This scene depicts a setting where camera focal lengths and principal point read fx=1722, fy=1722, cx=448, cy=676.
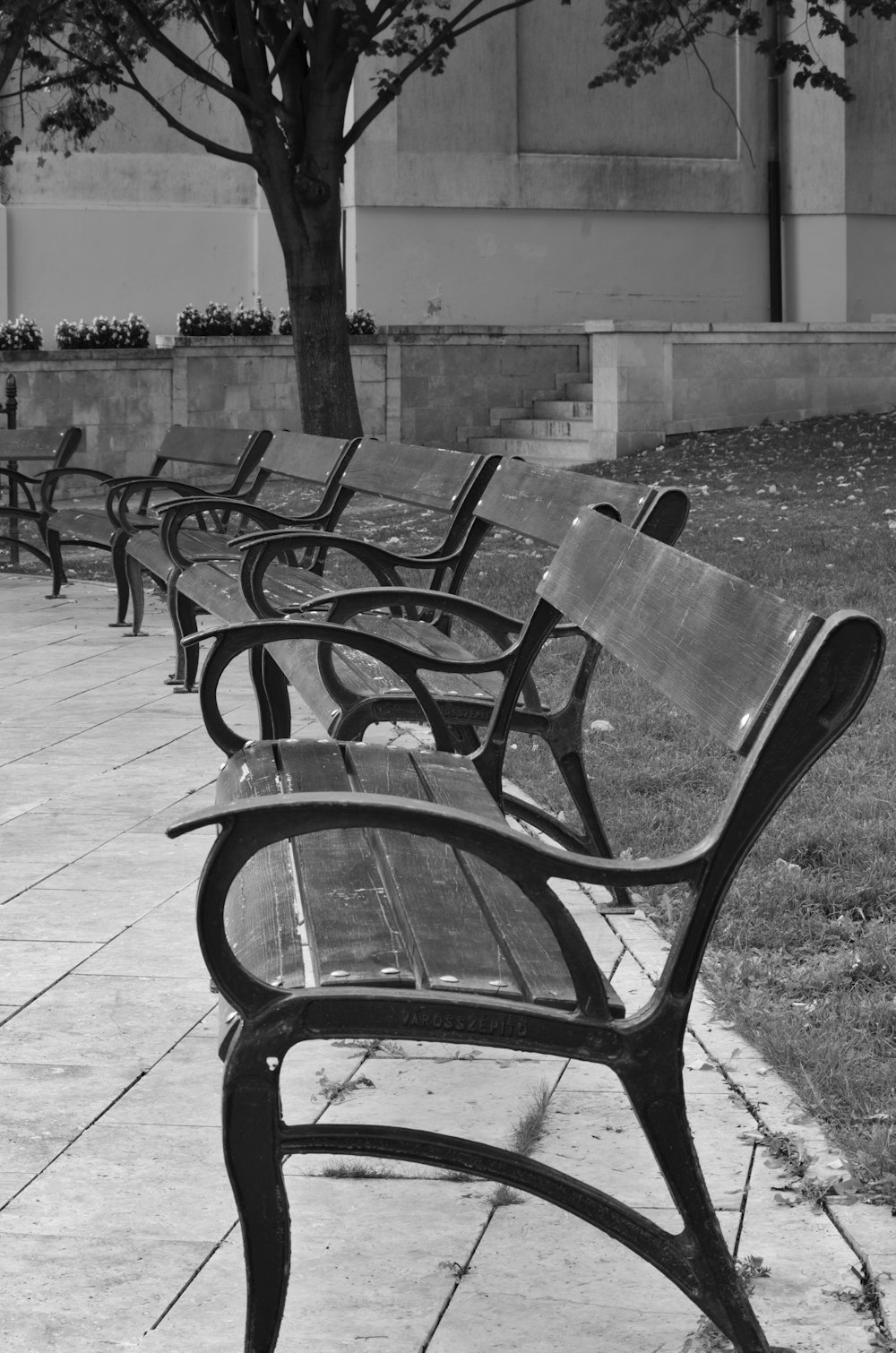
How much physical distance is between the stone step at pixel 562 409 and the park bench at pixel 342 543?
38.2ft

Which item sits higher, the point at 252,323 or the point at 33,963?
the point at 252,323

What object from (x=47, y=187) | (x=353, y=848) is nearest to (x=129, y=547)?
(x=353, y=848)

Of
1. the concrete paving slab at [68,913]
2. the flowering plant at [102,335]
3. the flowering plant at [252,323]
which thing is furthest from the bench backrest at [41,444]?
the flowering plant at [252,323]

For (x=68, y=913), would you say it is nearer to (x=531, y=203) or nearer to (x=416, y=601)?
(x=416, y=601)

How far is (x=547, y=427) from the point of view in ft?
65.1

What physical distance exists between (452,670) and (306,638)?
530 mm

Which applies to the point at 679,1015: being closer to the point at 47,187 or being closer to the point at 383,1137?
the point at 383,1137

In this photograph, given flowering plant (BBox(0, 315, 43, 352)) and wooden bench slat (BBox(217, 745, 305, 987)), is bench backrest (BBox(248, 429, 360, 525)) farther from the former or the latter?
flowering plant (BBox(0, 315, 43, 352))

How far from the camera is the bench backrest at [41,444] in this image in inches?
437

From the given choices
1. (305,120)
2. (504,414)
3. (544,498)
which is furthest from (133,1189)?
(504,414)

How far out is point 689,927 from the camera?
2.27m

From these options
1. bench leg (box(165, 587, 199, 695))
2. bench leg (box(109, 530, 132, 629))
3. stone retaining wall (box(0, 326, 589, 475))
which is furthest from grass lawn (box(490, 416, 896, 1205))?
stone retaining wall (box(0, 326, 589, 475))

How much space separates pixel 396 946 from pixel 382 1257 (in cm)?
50

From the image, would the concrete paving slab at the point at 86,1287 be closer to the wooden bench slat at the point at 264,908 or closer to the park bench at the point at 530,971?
the park bench at the point at 530,971
